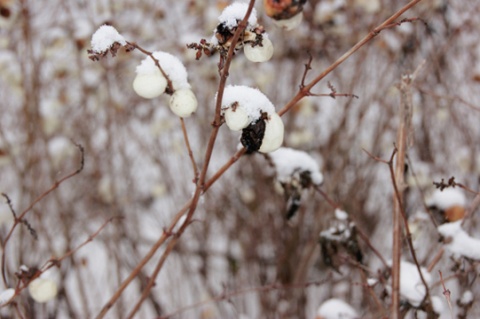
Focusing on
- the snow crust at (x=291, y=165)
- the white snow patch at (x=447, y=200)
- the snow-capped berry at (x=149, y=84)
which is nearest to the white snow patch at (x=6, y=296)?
the snow-capped berry at (x=149, y=84)

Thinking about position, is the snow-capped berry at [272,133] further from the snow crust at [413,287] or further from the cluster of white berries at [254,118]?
the snow crust at [413,287]

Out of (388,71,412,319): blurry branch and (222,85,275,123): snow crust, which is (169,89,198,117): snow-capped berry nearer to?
(222,85,275,123): snow crust

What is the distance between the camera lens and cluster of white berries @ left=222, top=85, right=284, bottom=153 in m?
0.77

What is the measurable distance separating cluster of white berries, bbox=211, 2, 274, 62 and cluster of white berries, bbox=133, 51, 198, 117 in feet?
0.33

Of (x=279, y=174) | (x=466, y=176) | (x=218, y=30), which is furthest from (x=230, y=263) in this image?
(x=218, y=30)

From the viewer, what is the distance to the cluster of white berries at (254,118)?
2.51 ft

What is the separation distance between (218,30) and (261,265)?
5.90ft

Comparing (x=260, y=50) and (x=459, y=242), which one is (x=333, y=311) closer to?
(x=459, y=242)

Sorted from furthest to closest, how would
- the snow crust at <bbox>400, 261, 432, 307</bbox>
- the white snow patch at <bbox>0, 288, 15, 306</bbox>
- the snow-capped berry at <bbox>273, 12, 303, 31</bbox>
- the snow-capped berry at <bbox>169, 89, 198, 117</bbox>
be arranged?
the snow crust at <bbox>400, 261, 432, 307</bbox> → the white snow patch at <bbox>0, 288, 15, 306</bbox> → the snow-capped berry at <bbox>169, 89, 198, 117</bbox> → the snow-capped berry at <bbox>273, 12, 303, 31</bbox>

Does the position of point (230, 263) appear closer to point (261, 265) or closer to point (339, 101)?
point (261, 265)

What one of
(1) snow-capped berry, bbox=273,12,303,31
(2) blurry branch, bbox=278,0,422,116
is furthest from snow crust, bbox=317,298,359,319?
(1) snow-capped berry, bbox=273,12,303,31

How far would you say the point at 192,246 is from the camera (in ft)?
9.31

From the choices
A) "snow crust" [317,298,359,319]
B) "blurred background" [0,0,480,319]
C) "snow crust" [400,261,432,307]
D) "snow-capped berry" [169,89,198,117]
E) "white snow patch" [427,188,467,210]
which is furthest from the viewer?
"blurred background" [0,0,480,319]

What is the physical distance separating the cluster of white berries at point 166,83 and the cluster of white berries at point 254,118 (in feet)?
0.20
